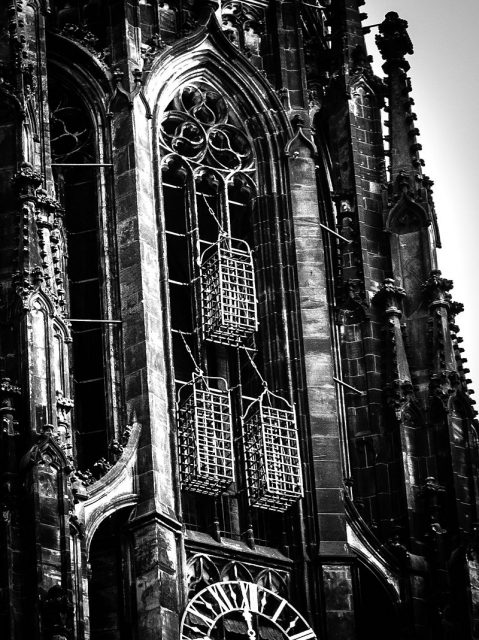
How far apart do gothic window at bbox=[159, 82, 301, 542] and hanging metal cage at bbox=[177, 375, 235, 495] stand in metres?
0.02

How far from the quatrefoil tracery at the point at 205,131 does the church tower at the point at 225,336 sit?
0.13 feet

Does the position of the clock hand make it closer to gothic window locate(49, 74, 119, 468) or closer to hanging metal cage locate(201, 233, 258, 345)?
gothic window locate(49, 74, 119, 468)

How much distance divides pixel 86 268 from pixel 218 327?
245 centimetres

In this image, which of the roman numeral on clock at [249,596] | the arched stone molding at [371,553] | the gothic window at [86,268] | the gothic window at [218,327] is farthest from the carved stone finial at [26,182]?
the arched stone molding at [371,553]

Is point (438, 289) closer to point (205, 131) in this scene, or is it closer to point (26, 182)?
point (205, 131)

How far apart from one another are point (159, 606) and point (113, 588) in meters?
1.13

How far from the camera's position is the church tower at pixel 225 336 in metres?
71.4

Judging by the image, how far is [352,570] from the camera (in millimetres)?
73562

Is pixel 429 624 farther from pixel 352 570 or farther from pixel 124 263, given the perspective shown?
pixel 124 263

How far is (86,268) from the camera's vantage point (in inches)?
2965

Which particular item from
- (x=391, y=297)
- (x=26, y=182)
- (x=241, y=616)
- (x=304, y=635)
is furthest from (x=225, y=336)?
(x=304, y=635)

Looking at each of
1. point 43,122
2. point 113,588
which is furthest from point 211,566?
point 43,122

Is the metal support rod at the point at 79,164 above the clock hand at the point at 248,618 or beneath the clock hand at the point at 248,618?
above

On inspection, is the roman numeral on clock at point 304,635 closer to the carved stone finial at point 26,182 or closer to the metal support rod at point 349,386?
the metal support rod at point 349,386
